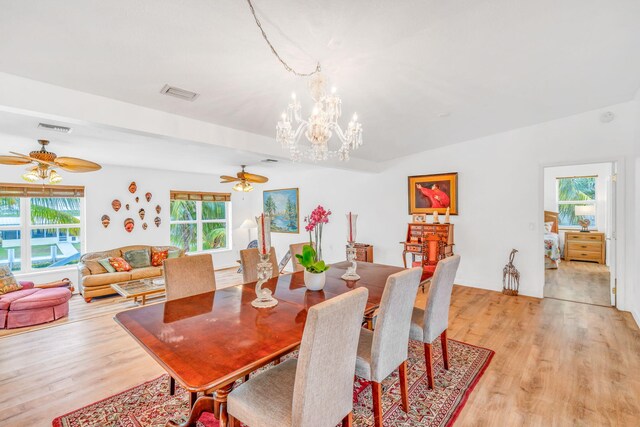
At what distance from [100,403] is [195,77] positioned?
2.50 metres

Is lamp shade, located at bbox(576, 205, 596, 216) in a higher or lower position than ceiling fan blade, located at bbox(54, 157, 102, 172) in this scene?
lower

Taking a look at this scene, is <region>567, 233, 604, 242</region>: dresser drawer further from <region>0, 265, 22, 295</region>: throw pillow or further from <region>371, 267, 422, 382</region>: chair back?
<region>0, 265, 22, 295</region>: throw pillow

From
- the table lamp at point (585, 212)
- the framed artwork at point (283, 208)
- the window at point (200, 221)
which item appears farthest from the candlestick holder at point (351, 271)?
the table lamp at point (585, 212)

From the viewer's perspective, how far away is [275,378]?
61.1 inches

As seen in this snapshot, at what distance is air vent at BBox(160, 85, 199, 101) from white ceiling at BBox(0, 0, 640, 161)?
6 centimetres

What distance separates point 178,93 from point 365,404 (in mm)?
2872

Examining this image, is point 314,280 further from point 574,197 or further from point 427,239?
point 574,197

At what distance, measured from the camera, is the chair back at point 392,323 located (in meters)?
1.67

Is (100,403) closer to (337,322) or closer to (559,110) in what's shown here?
(337,322)

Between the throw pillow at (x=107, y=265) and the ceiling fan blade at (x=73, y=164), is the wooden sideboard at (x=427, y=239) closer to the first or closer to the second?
the ceiling fan blade at (x=73, y=164)

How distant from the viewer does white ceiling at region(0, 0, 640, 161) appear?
69.4 inches

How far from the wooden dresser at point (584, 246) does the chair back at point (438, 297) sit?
650cm

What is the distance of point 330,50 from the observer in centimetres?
221

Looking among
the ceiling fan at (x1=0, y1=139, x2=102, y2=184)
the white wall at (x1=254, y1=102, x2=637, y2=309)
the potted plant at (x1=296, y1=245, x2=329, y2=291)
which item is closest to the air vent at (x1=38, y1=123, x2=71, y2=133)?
the ceiling fan at (x1=0, y1=139, x2=102, y2=184)
